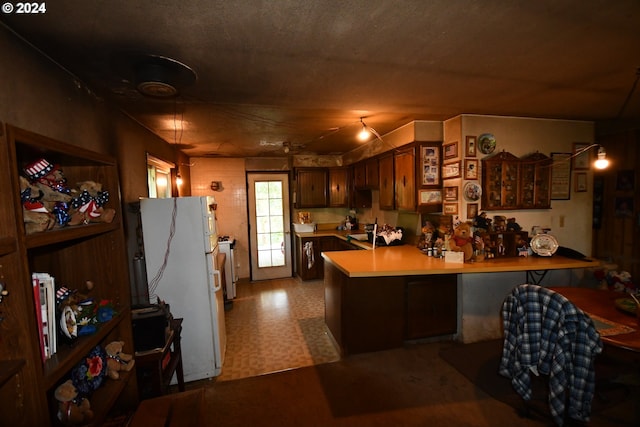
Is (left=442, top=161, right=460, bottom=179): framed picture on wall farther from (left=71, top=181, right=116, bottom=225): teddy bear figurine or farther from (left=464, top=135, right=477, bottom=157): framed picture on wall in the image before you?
(left=71, top=181, right=116, bottom=225): teddy bear figurine

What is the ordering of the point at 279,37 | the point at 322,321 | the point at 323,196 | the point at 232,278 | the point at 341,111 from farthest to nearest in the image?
the point at 323,196, the point at 232,278, the point at 322,321, the point at 341,111, the point at 279,37

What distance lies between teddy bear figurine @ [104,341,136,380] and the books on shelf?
17.4 inches

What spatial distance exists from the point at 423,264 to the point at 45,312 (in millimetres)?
2441

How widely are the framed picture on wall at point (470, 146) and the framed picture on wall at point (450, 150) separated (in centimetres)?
10

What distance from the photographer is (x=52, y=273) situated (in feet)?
4.42

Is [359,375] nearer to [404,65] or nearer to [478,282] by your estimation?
[478,282]

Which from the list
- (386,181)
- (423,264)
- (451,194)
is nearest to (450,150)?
(451,194)

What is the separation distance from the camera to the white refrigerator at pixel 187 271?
2.21 m

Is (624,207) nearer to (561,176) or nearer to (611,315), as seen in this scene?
(561,176)

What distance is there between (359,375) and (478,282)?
1.52m

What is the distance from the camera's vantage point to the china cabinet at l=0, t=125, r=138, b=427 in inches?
31.5

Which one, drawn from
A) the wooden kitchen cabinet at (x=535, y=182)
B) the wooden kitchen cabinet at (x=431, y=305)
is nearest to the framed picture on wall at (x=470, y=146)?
the wooden kitchen cabinet at (x=535, y=182)

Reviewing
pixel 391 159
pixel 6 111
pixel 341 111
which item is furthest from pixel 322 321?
pixel 6 111

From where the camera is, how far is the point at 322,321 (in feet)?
10.8
